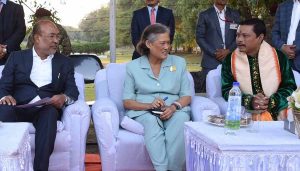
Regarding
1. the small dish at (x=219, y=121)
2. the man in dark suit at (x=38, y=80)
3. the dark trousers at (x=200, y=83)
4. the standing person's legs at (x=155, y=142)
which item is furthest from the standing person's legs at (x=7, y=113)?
the dark trousers at (x=200, y=83)

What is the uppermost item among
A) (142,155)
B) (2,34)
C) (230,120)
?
(2,34)

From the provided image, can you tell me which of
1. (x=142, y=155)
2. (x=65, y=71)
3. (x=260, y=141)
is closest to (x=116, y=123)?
(x=142, y=155)

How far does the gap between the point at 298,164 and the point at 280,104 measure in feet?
4.69

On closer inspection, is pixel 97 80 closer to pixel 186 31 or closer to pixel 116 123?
pixel 116 123

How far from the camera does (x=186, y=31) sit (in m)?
7.46

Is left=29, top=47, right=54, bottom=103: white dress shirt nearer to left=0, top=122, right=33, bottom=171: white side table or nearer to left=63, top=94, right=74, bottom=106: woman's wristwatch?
left=63, top=94, right=74, bottom=106: woman's wristwatch

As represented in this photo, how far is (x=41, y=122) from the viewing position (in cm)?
411

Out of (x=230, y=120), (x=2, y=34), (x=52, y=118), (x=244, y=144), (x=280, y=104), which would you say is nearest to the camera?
(x=244, y=144)

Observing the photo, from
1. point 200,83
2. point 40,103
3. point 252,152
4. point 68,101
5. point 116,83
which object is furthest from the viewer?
point 200,83

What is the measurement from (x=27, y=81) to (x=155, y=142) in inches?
49.9

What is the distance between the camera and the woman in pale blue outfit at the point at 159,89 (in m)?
4.25

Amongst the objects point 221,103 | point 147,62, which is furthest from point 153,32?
point 221,103

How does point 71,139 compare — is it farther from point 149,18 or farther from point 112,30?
point 112,30

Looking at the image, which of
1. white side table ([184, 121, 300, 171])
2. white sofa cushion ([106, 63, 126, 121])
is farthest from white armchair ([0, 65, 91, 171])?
white side table ([184, 121, 300, 171])
